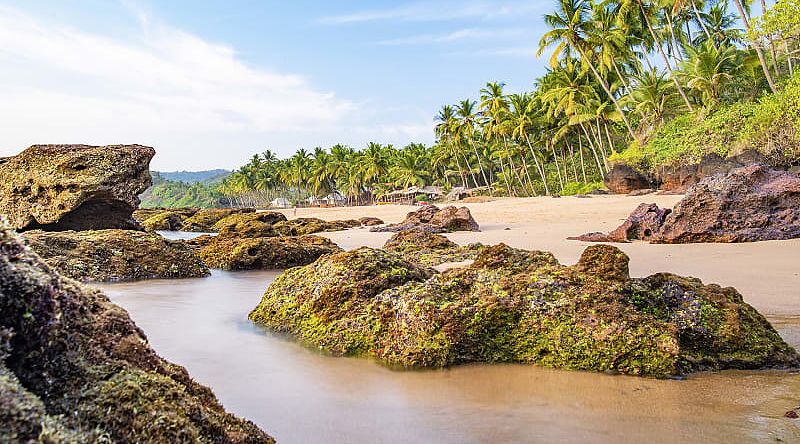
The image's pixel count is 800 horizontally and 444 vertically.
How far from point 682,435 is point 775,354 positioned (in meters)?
1.42

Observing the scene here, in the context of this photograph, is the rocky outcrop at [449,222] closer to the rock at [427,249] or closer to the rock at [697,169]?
the rock at [427,249]

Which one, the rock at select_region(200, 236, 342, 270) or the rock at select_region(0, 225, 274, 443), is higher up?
the rock at select_region(0, 225, 274, 443)

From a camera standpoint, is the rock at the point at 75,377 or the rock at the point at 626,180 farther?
the rock at the point at 626,180

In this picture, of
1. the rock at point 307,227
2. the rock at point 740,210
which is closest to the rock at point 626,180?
the rock at point 307,227

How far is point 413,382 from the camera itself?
11.5ft

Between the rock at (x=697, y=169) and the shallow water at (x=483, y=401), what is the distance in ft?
70.1

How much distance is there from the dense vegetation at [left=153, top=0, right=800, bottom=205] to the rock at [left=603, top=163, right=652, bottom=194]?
0.91 metres

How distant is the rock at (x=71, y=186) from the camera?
10.3m

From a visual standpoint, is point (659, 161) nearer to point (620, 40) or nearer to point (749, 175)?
point (620, 40)

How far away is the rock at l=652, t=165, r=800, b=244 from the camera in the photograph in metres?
9.23

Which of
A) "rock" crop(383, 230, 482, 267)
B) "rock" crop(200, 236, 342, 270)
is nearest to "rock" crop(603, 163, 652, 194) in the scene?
"rock" crop(383, 230, 482, 267)

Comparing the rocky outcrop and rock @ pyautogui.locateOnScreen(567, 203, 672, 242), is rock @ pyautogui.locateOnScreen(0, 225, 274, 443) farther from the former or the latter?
the rocky outcrop

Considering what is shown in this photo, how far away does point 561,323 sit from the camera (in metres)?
3.72

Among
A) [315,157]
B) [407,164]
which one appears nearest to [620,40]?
[407,164]
